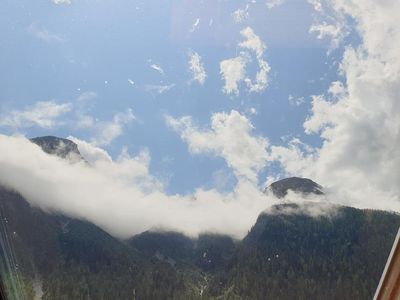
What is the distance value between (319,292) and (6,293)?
6461 centimetres

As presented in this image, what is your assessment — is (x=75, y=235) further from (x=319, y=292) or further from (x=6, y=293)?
(x=6, y=293)

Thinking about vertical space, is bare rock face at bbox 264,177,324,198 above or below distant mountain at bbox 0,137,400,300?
above

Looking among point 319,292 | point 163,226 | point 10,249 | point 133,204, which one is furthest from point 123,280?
point 10,249

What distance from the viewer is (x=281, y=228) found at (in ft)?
272

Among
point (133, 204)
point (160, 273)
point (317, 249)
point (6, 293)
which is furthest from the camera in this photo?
point (317, 249)

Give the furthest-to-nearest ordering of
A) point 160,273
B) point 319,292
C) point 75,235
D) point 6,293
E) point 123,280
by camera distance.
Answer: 1. point 75,235
2. point 123,280
3. point 160,273
4. point 319,292
5. point 6,293

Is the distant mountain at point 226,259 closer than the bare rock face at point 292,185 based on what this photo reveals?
No

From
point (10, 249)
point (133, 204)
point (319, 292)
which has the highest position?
point (133, 204)

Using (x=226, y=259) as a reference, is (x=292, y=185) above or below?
above

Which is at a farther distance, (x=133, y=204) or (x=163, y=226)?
(x=163, y=226)

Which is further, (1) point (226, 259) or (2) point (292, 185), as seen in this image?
(1) point (226, 259)

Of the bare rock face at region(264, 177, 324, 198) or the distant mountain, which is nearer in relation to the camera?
the bare rock face at region(264, 177, 324, 198)

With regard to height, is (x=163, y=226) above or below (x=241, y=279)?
above

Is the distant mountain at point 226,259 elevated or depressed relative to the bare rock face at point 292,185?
depressed
